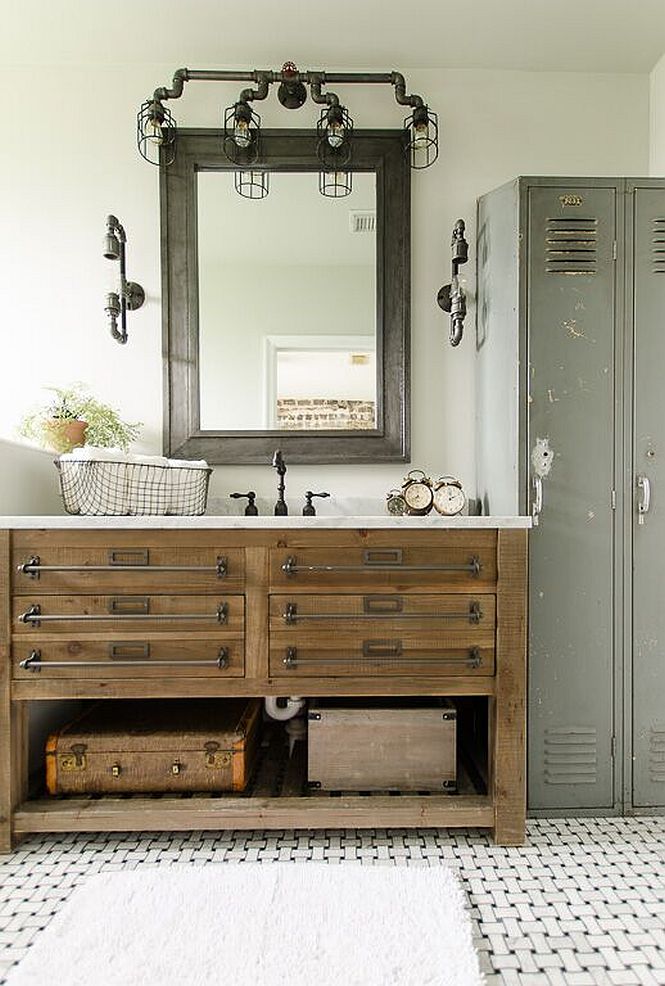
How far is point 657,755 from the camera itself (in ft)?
7.21

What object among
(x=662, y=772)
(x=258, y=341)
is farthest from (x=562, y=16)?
(x=662, y=772)

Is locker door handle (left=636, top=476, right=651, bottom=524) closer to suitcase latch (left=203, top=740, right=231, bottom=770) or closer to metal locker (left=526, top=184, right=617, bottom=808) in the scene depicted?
metal locker (left=526, top=184, right=617, bottom=808)

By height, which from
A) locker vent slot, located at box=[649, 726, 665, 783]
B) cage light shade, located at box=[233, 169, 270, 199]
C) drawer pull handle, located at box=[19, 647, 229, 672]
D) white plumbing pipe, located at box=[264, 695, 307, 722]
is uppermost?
cage light shade, located at box=[233, 169, 270, 199]

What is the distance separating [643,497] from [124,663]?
166cm

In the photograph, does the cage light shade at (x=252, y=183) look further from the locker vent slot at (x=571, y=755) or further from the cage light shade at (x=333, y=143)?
the locker vent slot at (x=571, y=755)

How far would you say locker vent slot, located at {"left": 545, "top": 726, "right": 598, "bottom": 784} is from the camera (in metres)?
2.17

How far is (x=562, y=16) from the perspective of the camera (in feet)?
7.70

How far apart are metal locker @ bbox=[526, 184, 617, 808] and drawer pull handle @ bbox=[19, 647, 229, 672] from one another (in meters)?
0.97

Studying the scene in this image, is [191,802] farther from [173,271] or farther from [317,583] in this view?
[173,271]

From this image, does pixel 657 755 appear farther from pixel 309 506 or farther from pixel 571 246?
pixel 571 246

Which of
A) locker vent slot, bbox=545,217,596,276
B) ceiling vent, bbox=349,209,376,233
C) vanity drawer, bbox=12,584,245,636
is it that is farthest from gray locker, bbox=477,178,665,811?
vanity drawer, bbox=12,584,245,636

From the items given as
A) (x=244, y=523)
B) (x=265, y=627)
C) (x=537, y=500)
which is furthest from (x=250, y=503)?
(x=537, y=500)

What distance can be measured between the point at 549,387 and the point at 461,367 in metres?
0.52

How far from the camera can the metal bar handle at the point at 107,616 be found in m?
1.95
